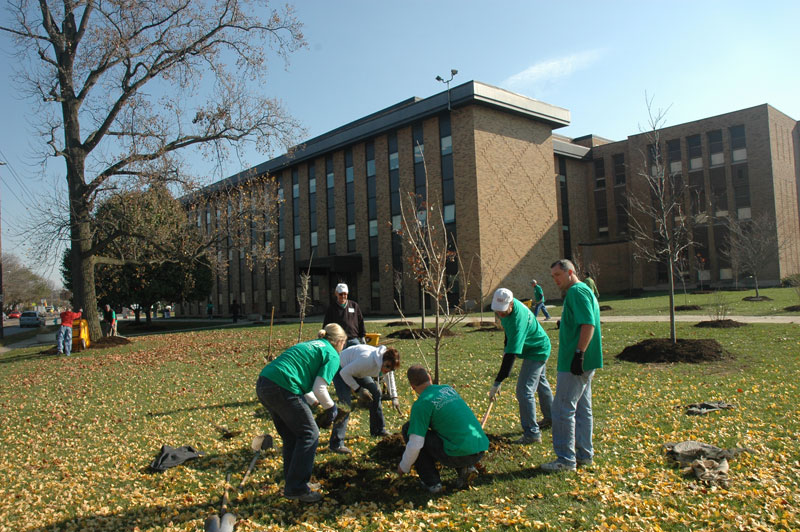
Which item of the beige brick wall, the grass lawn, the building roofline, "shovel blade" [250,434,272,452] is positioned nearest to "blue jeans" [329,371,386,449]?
the grass lawn

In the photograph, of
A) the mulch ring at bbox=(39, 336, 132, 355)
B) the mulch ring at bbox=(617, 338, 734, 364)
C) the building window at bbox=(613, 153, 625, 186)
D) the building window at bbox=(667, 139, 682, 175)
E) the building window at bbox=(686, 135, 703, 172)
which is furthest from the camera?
the building window at bbox=(613, 153, 625, 186)

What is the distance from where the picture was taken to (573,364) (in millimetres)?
4602

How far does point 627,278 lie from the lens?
4147 centimetres

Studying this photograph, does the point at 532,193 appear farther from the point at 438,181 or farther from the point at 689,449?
the point at 689,449

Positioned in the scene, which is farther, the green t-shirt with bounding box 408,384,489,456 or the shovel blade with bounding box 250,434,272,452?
the shovel blade with bounding box 250,434,272,452

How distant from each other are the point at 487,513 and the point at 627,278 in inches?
1619

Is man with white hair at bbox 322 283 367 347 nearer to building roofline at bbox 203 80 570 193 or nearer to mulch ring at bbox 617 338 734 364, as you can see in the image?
mulch ring at bbox 617 338 734 364

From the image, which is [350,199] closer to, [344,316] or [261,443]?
[344,316]

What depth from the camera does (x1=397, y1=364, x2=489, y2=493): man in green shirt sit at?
436 cm

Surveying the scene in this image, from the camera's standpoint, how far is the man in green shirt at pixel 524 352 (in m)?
5.42

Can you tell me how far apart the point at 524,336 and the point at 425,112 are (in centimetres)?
2851

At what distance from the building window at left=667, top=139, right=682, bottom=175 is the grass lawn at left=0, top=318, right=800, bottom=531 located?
118 feet

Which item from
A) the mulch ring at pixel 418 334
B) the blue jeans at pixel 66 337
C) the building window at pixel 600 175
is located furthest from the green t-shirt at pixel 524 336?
the building window at pixel 600 175

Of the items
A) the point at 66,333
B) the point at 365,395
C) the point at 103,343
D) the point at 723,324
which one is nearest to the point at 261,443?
the point at 365,395
